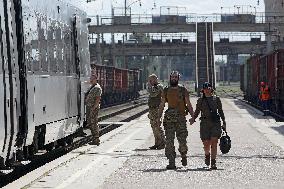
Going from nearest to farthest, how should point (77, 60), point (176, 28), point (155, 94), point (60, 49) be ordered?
point (60, 49)
point (155, 94)
point (77, 60)
point (176, 28)

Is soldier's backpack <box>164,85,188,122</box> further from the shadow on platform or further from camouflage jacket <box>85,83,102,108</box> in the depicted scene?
the shadow on platform

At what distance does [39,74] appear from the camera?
12.9 m

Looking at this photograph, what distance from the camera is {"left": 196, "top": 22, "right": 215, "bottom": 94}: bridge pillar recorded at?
291 feet

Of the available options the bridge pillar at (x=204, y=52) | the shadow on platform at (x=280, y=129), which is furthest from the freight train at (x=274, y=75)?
the bridge pillar at (x=204, y=52)

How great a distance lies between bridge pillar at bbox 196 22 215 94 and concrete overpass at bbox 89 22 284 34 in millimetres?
1056

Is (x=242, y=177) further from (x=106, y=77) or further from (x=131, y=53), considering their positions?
(x=131, y=53)

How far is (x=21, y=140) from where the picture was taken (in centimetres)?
1160

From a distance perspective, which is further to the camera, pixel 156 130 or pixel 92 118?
pixel 92 118

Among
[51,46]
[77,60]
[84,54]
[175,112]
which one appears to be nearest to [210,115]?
[175,112]

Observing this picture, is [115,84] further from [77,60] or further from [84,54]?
[77,60]

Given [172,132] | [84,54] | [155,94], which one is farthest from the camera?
[84,54]

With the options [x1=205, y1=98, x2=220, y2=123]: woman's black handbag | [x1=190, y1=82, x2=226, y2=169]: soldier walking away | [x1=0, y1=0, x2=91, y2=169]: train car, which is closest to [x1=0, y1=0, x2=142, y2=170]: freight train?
[x1=0, y1=0, x2=91, y2=169]: train car

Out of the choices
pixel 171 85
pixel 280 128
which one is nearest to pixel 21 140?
pixel 171 85

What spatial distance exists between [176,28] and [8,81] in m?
83.4
